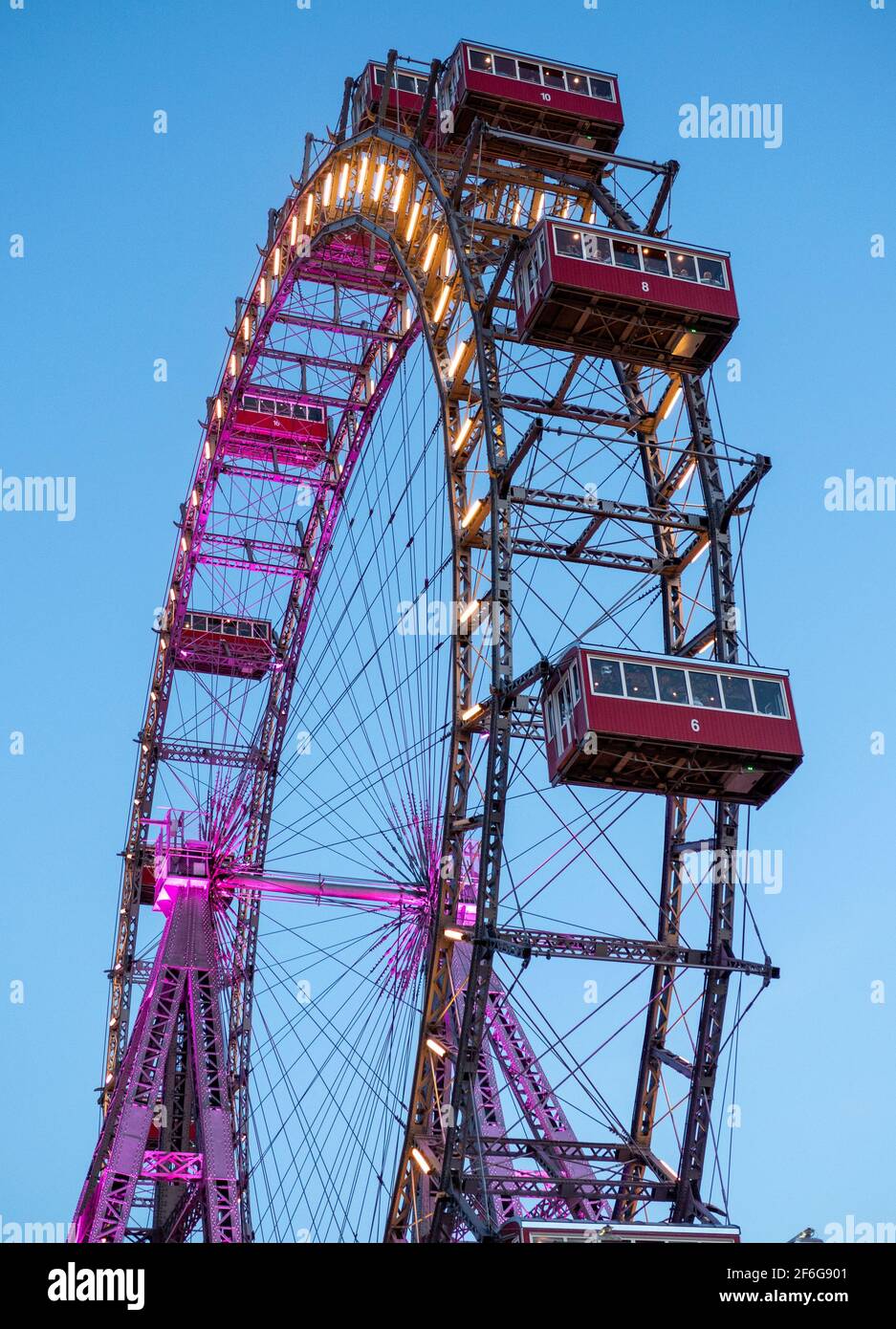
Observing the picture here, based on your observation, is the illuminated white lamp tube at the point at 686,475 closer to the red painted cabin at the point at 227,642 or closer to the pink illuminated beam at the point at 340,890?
the pink illuminated beam at the point at 340,890

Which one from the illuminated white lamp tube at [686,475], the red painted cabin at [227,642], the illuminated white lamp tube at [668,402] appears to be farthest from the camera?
the red painted cabin at [227,642]

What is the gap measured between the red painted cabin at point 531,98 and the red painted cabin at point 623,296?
4.61 m

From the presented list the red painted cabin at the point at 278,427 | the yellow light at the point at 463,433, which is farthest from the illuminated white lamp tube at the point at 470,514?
the red painted cabin at the point at 278,427

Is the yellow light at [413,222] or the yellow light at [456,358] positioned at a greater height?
the yellow light at [413,222]

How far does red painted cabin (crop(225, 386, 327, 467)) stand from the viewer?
42406 mm

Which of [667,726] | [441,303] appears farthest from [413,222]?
[667,726]

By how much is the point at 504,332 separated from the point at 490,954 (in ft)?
36.5

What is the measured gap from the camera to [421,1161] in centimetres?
2467

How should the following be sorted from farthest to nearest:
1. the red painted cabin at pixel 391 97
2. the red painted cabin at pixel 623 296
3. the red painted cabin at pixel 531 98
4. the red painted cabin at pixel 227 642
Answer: the red painted cabin at pixel 227 642
the red painted cabin at pixel 391 97
the red painted cabin at pixel 531 98
the red painted cabin at pixel 623 296

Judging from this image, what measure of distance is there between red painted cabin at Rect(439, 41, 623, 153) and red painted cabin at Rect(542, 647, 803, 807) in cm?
1224

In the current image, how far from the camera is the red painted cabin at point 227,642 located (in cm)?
4644

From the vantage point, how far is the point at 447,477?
26984 mm
